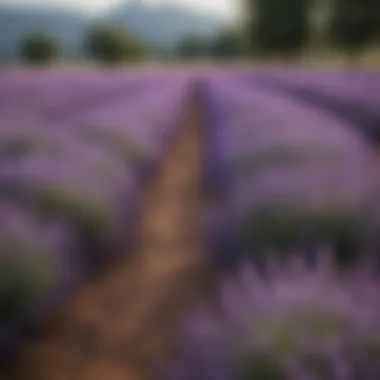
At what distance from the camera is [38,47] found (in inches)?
76.9

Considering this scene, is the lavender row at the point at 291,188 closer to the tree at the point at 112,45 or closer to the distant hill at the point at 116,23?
the distant hill at the point at 116,23

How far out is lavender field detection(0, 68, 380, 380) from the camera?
0.62m

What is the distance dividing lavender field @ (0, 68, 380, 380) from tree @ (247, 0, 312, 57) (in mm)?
1398

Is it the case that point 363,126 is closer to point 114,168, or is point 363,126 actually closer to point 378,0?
point 114,168

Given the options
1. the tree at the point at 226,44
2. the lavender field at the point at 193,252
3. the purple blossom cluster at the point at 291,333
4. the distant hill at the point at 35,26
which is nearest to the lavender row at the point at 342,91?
the lavender field at the point at 193,252

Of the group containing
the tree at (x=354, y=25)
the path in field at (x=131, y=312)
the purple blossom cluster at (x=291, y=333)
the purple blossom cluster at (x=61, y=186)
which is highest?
the tree at (x=354, y=25)

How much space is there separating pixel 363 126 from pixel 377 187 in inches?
35.6

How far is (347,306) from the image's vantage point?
0.63 meters

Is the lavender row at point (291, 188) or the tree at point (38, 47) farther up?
the tree at point (38, 47)

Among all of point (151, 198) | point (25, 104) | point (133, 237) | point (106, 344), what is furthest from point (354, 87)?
point (106, 344)

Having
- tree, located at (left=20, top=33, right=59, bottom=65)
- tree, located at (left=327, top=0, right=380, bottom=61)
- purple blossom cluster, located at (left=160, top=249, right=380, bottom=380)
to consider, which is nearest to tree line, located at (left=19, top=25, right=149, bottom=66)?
tree, located at (left=20, top=33, right=59, bottom=65)

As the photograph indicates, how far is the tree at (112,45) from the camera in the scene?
194cm

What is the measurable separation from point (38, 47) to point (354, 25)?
140cm

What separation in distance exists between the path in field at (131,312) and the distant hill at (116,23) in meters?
0.61
